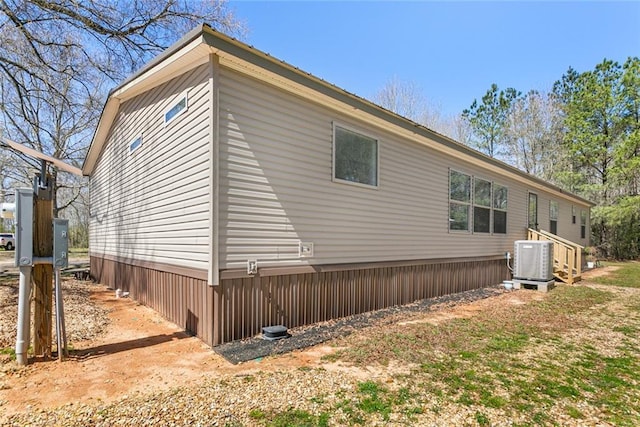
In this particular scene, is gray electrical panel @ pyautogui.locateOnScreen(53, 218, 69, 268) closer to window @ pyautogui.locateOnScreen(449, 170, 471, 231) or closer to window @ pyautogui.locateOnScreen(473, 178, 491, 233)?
window @ pyautogui.locateOnScreen(449, 170, 471, 231)

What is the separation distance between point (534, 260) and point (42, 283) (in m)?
9.81

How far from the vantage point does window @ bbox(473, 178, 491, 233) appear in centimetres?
897

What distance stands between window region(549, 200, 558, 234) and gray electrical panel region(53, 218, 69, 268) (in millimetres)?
14756

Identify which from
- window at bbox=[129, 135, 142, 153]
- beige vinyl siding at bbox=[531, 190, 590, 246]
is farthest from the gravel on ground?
beige vinyl siding at bbox=[531, 190, 590, 246]

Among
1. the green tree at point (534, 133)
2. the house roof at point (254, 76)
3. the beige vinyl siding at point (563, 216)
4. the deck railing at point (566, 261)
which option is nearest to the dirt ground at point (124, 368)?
the house roof at point (254, 76)

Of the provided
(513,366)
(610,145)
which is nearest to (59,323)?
(513,366)

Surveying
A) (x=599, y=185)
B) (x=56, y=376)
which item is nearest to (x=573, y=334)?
(x=56, y=376)

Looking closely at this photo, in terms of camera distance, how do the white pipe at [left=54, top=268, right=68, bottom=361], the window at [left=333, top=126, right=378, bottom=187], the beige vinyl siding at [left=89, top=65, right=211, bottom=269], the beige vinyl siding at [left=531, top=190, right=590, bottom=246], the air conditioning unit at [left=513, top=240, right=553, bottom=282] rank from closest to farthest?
the white pipe at [left=54, top=268, right=68, bottom=361] < the beige vinyl siding at [left=89, top=65, right=211, bottom=269] < the window at [left=333, top=126, right=378, bottom=187] < the air conditioning unit at [left=513, top=240, right=553, bottom=282] < the beige vinyl siding at [left=531, top=190, right=590, bottom=246]

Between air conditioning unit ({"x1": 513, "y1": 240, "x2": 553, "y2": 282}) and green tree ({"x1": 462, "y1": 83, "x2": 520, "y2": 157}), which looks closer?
air conditioning unit ({"x1": 513, "y1": 240, "x2": 553, "y2": 282})

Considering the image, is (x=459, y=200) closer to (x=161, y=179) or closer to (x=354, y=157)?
(x=354, y=157)

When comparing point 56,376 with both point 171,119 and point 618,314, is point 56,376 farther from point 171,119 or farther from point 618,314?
point 618,314

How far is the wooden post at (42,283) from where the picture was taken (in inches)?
144

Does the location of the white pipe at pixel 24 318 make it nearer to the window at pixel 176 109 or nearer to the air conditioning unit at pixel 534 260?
the window at pixel 176 109

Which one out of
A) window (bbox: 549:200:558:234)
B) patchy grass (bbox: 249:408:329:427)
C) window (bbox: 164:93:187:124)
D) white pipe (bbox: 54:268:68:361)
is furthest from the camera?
window (bbox: 549:200:558:234)
